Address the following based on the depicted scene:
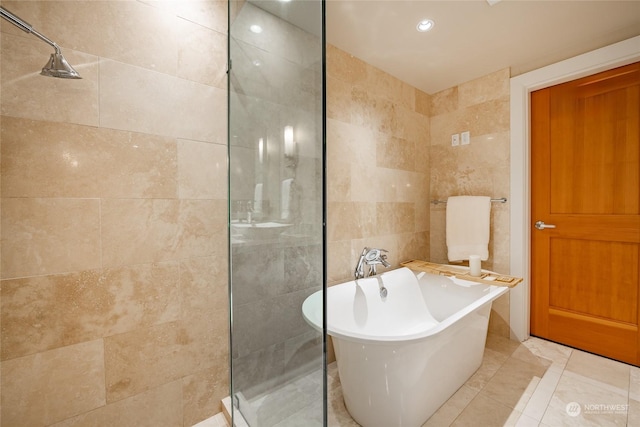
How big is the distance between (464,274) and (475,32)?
1702mm

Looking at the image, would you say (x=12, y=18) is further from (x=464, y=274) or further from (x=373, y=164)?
(x=464, y=274)

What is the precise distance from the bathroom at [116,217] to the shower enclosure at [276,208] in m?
0.09

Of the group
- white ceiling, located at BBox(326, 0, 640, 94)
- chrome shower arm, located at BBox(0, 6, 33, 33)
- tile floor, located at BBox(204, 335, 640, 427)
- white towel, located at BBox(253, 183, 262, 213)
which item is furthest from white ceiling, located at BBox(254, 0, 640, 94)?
tile floor, located at BBox(204, 335, 640, 427)

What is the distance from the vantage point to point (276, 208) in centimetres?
99

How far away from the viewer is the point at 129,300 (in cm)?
110

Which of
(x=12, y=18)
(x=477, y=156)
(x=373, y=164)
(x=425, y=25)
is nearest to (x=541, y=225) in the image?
(x=477, y=156)

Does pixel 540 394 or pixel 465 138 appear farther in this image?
pixel 465 138

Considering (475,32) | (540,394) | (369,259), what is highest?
(475,32)

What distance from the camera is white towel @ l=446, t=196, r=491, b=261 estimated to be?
2270 millimetres

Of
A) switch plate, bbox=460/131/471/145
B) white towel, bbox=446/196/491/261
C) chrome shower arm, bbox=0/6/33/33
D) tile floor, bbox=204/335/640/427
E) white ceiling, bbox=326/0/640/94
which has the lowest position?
tile floor, bbox=204/335/640/427

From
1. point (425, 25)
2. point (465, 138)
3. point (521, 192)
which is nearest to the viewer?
point (425, 25)

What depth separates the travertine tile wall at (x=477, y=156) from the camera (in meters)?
2.27

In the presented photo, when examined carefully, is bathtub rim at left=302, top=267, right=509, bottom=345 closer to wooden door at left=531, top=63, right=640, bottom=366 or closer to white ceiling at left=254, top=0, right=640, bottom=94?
wooden door at left=531, top=63, right=640, bottom=366

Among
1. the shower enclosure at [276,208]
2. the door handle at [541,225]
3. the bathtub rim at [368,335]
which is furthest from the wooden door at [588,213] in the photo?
the shower enclosure at [276,208]
